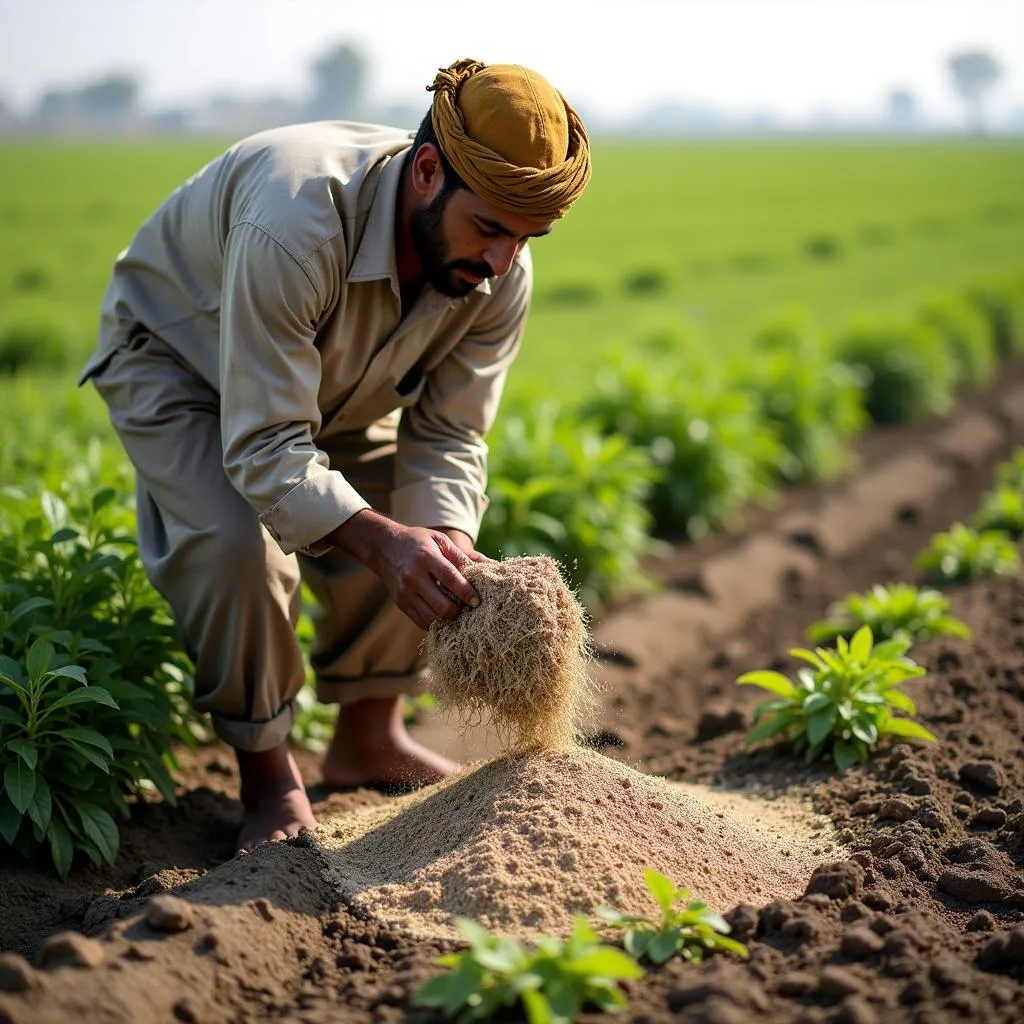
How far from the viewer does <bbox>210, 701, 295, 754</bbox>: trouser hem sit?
3457 millimetres

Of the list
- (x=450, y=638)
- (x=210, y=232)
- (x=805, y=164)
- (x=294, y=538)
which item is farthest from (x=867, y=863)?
(x=805, y=164)

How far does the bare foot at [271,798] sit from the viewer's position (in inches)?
134

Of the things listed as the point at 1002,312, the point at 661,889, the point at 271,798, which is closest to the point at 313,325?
the point at 271,798

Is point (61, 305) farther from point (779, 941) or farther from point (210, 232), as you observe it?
point (779, 941)

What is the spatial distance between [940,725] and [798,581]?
304 cm

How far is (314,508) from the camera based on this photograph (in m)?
3.00

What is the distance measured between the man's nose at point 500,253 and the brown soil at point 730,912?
5.12 feet

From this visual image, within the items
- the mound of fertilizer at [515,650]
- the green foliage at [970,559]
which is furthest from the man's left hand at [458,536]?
the green foliage at [970,559]

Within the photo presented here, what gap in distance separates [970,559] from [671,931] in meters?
3.98

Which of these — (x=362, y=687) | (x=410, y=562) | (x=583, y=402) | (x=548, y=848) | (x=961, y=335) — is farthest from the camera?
(x=961, y=335)

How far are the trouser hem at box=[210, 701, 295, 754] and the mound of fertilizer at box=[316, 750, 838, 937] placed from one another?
0.29m

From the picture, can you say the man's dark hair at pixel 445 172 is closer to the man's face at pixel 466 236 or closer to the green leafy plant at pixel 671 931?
the man's face at pixel 466 236

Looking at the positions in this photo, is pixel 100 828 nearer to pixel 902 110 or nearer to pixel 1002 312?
pixel 1002 312

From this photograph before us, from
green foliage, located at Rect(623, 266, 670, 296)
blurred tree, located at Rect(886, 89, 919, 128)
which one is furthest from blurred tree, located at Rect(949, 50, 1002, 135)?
green foliage, located at Rect(623, 266, 670, 296)
